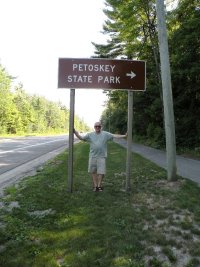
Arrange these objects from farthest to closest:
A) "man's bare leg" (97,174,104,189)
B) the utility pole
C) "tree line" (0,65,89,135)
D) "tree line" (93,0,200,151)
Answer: "tree line" (0,65,89,135) → "tree line" (93,0,200,151) → the utility pole → "man's bare leg" (97,174,104,189)

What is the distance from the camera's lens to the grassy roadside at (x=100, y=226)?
5117 millimetres

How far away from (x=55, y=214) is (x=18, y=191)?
2.67 m

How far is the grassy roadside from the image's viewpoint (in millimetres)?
5117

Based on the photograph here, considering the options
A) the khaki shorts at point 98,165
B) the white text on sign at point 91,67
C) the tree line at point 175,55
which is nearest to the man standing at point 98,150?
the khaki shorts at point 98,165

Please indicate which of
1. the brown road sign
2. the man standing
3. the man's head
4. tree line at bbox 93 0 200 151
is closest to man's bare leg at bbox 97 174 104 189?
the man standing

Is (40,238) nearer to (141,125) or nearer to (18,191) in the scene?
Answer: (18,191)

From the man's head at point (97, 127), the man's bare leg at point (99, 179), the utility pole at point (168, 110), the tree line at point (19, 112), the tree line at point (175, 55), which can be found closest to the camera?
the man's head at point (97, 127)

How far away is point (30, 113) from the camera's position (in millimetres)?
103188

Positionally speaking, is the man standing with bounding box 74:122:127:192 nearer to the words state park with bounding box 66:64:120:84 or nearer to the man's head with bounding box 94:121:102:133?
the man's head with bounding box 94:121:102:133

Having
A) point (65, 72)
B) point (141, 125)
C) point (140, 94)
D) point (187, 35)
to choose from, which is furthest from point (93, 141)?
point (141, 125)

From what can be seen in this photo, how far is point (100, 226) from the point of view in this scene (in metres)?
6.48

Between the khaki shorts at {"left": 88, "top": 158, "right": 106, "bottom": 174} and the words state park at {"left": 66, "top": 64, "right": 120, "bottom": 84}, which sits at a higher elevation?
the words state park at {"left": 66, "top": 64, "right": 120, "bottom": 84}

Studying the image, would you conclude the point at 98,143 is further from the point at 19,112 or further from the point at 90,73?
the point at 19,112

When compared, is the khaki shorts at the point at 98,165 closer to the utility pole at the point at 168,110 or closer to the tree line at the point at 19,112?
the utility pole at the point at 168,110
